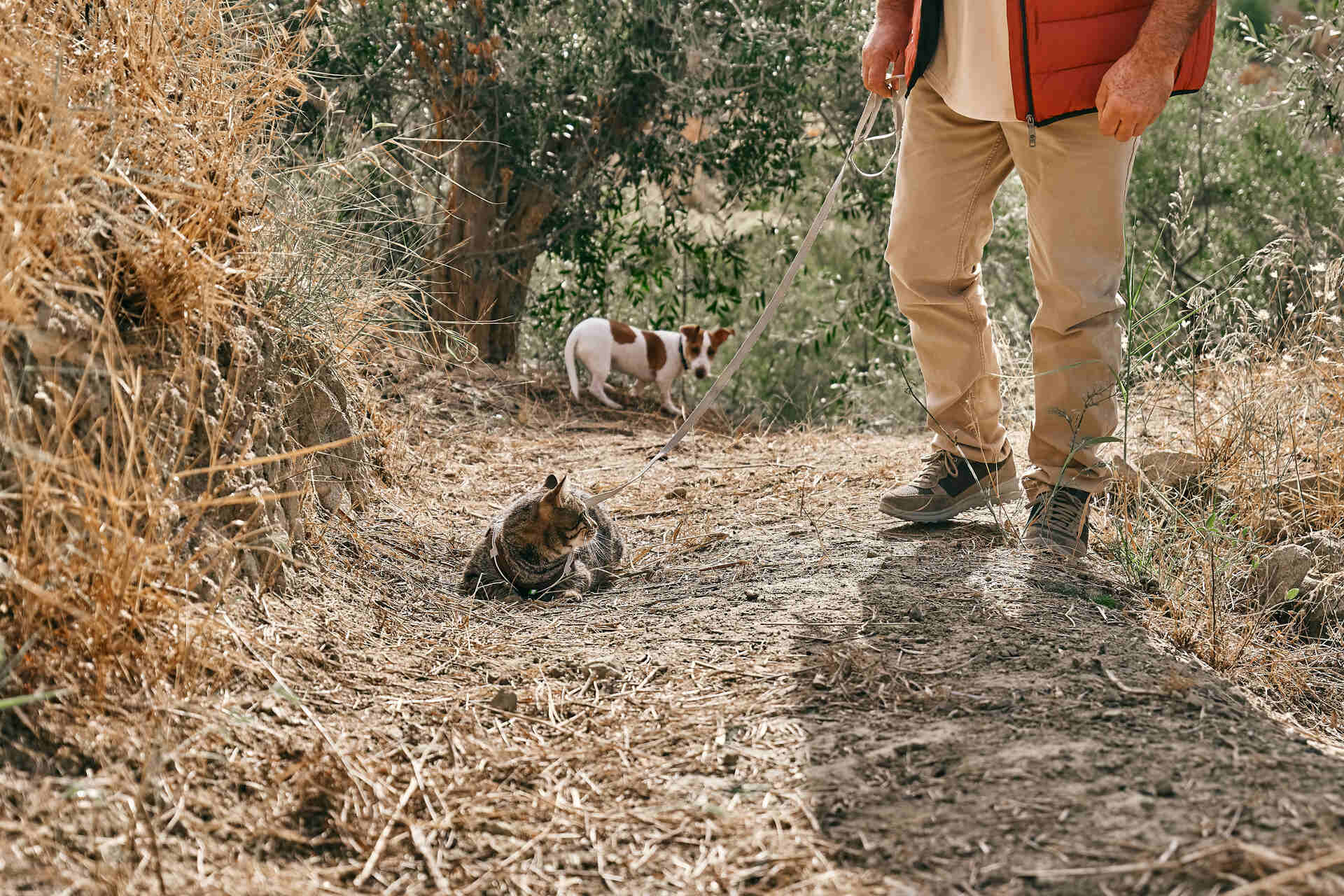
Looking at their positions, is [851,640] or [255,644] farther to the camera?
[851,640]

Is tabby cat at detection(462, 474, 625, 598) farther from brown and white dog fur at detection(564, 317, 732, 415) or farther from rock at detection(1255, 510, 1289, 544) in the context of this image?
brown and white dog fur at detection(564, 317, 732, 415)

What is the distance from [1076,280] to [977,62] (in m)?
0.68

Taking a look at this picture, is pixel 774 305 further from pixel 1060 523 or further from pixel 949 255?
pixel 1060 523

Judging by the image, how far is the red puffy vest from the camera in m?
2.74

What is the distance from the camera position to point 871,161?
708 cm

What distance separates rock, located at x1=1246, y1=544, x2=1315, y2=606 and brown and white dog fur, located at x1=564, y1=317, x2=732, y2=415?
368 cm

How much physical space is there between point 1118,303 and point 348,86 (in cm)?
456

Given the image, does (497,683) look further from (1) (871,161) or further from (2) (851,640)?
(1) (871,161)

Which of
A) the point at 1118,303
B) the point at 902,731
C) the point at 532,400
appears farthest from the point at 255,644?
the point at 532,400

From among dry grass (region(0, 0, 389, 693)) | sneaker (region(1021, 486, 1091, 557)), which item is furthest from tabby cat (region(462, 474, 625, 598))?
sneaker (region(1021, 486, 1091, 557))

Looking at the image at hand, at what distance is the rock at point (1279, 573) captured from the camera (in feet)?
10.3

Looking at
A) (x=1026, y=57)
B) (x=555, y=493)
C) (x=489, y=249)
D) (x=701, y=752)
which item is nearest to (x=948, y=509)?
(x=555, y=493)

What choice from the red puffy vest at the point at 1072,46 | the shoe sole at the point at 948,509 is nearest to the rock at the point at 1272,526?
the shoe sole at the point at 948,509

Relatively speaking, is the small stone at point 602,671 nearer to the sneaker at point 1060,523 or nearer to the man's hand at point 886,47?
the sneaker at point 1060,523
